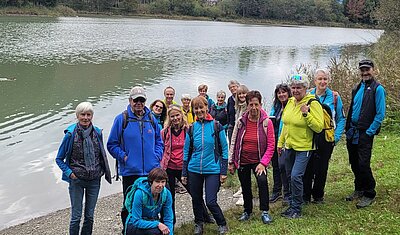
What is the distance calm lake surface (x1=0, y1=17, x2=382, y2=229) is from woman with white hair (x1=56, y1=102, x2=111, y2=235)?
3.23 metres

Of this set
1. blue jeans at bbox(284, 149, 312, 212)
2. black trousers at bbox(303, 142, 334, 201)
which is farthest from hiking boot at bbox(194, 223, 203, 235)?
black trousers at bbox(303, 142, 334, 201)

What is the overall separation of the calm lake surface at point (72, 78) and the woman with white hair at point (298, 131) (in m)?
4.94

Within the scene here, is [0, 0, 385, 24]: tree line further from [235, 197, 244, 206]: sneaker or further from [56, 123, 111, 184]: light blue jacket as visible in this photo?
[56, 123, 111, 184]: light blue jacket

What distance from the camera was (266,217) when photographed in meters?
5.55

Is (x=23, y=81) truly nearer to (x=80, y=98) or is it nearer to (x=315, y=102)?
(x=80, y=98)

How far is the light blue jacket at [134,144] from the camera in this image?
17.7ft

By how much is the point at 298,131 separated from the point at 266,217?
1211mm

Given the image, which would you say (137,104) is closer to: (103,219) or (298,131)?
(298,131)

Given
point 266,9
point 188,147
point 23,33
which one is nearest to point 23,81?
point 188,147

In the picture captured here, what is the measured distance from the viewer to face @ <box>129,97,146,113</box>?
531cm

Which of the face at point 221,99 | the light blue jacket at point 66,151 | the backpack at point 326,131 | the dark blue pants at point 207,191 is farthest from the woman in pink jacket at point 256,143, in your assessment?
the face at point 221,99

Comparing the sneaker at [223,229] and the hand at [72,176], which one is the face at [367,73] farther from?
the hand at [72,176]

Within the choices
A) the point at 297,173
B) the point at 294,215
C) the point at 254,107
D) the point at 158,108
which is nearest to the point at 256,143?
the point at 254,107

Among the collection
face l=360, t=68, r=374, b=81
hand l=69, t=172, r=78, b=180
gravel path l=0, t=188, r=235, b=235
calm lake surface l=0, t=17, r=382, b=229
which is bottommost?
calm lake surface l=0, t=17, r=382, b=229
